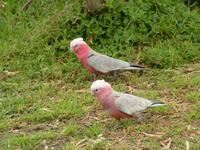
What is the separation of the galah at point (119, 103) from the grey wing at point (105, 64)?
960mm

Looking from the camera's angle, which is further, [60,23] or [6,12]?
[6,12]

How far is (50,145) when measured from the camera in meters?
4.39

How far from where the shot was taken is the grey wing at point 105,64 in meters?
5.57

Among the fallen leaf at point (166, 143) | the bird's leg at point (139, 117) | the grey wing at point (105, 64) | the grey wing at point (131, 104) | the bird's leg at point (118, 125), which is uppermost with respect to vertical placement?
the grey wing at point (105, 64)

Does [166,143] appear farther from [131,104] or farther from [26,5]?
[26,5]

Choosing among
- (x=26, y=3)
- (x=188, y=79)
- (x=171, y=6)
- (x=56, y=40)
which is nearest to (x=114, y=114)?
(x=188, y=79)

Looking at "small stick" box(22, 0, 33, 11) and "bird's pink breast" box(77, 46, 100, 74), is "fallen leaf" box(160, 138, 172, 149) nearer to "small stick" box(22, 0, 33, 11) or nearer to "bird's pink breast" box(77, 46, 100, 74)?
"bird's pink breast" box(77, 46, 100, 74)

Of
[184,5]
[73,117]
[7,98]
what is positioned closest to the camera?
[73,117]

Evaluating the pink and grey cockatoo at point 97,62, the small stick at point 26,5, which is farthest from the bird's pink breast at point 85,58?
the small stick at point 26,5

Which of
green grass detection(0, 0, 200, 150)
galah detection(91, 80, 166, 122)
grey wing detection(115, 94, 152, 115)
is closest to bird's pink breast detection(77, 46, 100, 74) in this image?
green grass detection(0, 0, 200, 150)

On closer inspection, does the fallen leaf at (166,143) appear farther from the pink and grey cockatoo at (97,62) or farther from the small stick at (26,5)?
the small stick at (26,5)

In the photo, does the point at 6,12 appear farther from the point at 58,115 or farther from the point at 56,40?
the point at 58,115

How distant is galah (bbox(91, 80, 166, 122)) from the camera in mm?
4484

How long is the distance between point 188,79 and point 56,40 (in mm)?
1798
